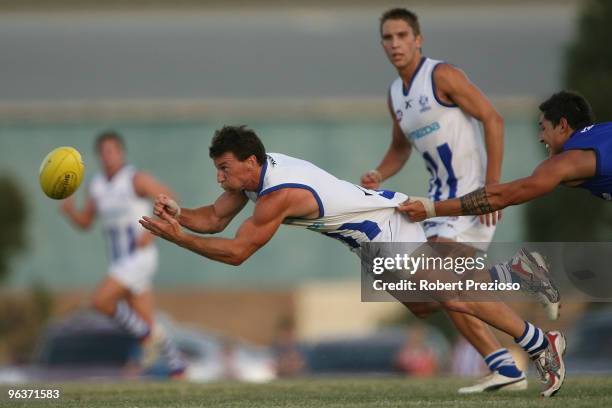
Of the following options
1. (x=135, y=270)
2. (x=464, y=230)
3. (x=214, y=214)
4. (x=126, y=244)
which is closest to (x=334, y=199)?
(x=214, y=214)

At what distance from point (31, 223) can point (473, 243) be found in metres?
28.4

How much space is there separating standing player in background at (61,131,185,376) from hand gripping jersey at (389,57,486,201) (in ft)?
14.9

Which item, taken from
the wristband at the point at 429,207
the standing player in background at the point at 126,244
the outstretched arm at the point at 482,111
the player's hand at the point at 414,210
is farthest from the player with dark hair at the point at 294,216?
the standing player in background at the point at 126,244

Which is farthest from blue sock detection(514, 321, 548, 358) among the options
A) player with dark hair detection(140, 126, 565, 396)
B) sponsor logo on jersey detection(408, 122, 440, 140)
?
sponsor logo on jersey detection(408, 122, 440, 140)

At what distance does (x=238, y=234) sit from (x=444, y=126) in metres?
2.52

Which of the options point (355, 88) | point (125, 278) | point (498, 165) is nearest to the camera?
point (498, 165)

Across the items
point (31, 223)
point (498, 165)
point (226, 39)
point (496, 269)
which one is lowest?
point (496, 269)

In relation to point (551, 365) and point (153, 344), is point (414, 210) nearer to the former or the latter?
point (551, 365)

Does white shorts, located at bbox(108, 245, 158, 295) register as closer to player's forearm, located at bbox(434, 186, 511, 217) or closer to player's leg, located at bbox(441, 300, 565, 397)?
player's leg, located at bbox(441, 300, 565, 397)

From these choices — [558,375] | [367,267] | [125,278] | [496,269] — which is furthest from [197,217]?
[125,278]

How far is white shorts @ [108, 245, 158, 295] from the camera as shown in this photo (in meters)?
14.7

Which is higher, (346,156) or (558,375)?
(346,156)

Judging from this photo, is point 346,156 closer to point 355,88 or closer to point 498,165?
point 355,88

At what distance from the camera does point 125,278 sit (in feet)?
48.1
